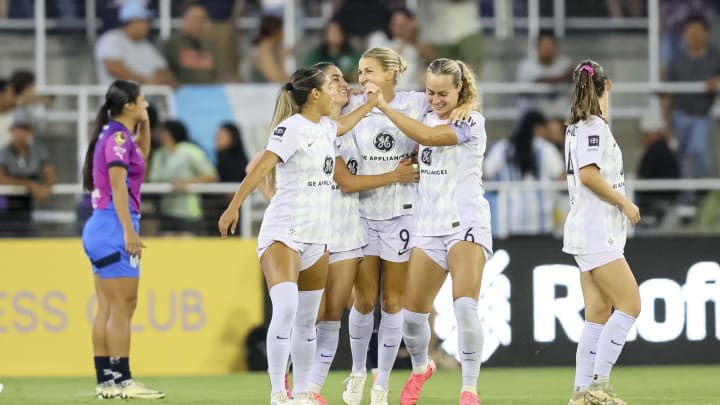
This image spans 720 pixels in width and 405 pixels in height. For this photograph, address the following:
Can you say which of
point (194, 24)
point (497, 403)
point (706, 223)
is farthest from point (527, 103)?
point (497, 403)

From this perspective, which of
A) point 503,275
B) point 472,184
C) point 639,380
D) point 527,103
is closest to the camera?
point 472,184

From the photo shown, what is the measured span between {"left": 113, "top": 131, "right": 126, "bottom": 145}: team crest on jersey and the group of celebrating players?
4.28 feet

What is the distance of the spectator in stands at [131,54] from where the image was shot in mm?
15969

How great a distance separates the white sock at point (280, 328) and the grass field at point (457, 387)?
1.53 metres

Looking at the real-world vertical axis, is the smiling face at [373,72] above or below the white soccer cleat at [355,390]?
above

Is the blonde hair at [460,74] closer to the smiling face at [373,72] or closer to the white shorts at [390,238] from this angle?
the smiling face at [373,72]

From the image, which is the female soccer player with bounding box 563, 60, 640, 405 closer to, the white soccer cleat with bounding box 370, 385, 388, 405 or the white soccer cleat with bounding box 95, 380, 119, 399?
the white soccer cleat with bounding box 370, 385, 388, 405

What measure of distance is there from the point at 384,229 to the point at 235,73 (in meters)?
7.19

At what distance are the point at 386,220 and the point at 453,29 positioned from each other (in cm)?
734

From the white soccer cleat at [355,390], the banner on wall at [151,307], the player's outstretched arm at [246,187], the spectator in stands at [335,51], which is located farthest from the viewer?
the spectator in stands at [335,51]

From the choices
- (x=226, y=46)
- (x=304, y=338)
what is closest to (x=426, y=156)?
(x=304, y=338)

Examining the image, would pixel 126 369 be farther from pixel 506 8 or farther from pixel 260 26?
pixel 506 8

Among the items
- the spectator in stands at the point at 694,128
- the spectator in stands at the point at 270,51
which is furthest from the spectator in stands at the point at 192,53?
the spectator in stands at the point at 694,128

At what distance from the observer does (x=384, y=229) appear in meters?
9.75
